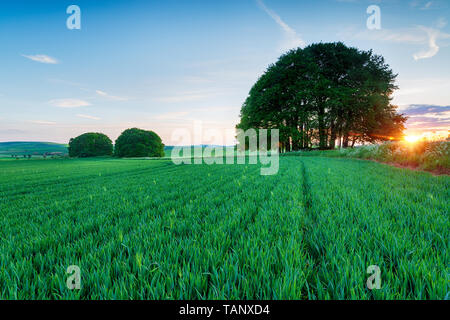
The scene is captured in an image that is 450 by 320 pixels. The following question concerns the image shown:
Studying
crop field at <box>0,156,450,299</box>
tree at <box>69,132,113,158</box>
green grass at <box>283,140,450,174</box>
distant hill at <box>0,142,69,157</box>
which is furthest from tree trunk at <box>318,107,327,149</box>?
distant hill at <box>0,142,69,157</box>

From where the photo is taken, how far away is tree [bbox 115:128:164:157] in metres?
64.8

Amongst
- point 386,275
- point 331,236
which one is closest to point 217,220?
point 331,236

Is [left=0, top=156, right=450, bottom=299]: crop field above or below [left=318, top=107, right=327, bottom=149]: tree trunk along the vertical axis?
below

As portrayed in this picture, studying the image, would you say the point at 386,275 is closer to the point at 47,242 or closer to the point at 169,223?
the point at 169,223

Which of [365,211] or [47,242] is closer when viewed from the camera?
[47,242]

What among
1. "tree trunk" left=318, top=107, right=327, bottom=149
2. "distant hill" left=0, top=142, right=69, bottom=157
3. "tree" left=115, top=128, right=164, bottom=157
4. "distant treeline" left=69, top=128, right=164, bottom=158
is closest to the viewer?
"tree trunk" left=318, top=107, right=327, bottom=149

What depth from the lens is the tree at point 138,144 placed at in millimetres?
64812

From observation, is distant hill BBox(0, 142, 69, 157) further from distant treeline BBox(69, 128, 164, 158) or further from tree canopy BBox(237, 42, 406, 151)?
tree canopy BBox(237, 42, 406, 151)

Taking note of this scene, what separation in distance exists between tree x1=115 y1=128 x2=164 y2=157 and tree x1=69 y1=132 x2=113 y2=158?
9605 millimetres

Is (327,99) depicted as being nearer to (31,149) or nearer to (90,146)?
(90,146)

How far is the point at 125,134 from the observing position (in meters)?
68.6

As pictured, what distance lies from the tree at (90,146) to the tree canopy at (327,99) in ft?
216
